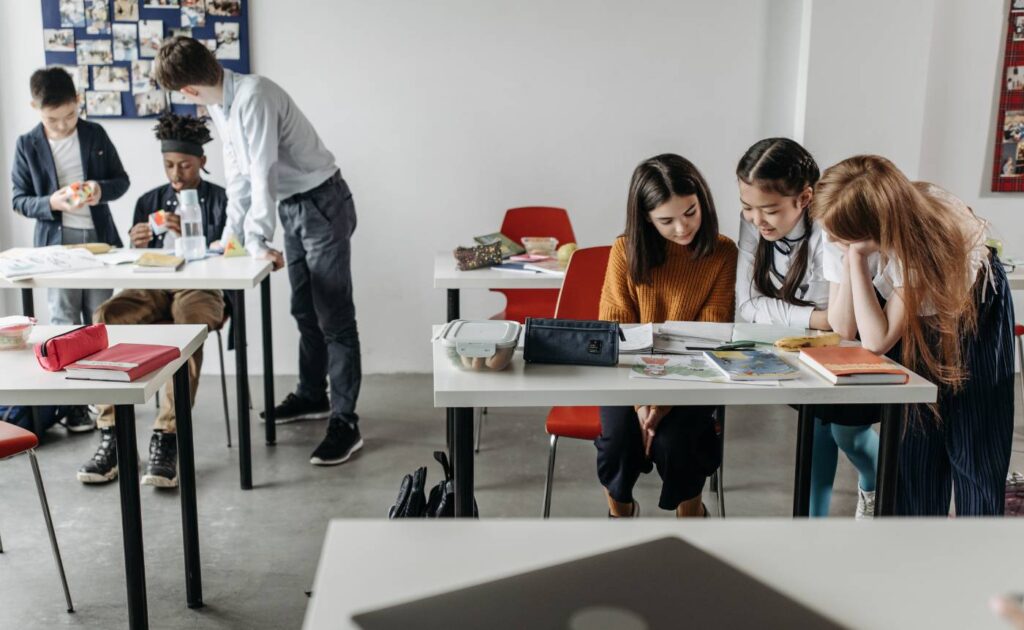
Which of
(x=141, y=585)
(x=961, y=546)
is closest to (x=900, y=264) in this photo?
(x=961, y=546)

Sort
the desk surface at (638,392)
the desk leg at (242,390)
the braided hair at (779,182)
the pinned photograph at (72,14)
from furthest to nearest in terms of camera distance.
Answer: the pinned photograph at (72,14)
the desk leg at (242,390)
the braided hair at (779,182)
the desk surface at (638,392)

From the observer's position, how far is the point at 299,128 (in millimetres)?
3447

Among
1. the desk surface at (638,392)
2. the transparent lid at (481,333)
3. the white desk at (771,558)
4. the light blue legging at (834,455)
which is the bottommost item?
the light blue legging at (834,455)

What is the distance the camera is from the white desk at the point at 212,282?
9.86 ft

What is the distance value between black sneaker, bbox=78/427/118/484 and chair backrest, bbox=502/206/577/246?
1823 mm

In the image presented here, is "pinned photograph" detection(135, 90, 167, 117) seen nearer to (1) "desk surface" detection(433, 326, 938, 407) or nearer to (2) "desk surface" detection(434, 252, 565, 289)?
(2) "desk surface" detection(434, 252, 565, 289)

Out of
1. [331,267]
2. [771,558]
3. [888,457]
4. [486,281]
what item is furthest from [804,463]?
[331,267]

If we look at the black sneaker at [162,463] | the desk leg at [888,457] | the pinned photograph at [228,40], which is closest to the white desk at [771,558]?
the desk leg at [888,457]

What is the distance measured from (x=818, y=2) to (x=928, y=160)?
999 mm

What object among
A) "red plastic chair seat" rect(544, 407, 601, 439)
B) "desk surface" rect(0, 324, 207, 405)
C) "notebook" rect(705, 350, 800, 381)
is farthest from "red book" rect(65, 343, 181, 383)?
"notebook" rect(705, 350, 800, 381)

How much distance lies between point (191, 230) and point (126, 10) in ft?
5.33

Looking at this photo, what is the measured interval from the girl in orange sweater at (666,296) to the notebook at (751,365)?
0.26 m

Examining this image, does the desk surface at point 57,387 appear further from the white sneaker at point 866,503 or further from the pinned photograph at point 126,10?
the pinned photograph at point 126,10

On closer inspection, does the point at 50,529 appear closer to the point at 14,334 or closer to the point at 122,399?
the point at 14,334
